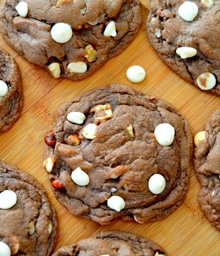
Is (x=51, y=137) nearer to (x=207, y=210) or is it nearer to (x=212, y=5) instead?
(x=207, y=210)

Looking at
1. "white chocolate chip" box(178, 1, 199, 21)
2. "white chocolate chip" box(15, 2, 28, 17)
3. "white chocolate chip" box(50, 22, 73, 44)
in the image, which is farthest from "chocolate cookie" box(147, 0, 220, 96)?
"white chocolate chip" box(15, 2, 28, 17)

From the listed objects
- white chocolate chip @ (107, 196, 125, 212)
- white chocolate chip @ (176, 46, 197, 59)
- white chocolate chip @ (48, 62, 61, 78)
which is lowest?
white chocolate chip @ (107, 196, 125, 212)

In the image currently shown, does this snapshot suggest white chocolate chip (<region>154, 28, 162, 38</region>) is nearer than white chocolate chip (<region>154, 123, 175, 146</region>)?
No

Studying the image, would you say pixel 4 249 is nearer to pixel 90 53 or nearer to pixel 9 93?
pixel 9 93

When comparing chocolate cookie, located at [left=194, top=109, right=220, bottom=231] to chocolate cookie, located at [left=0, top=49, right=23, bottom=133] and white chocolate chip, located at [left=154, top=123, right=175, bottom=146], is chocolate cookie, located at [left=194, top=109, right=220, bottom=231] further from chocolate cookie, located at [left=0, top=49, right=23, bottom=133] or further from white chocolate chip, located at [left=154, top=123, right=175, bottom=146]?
chocolate cookie, located at [left=0, top=49, right=23, bottom=133]

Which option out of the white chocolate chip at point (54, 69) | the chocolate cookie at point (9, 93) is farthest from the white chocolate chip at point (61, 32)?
the chocolate cookie at point (9, 93)

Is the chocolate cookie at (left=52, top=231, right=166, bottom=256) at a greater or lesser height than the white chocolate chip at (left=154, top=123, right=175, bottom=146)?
lesser

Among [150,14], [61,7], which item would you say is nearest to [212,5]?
[150,14]
